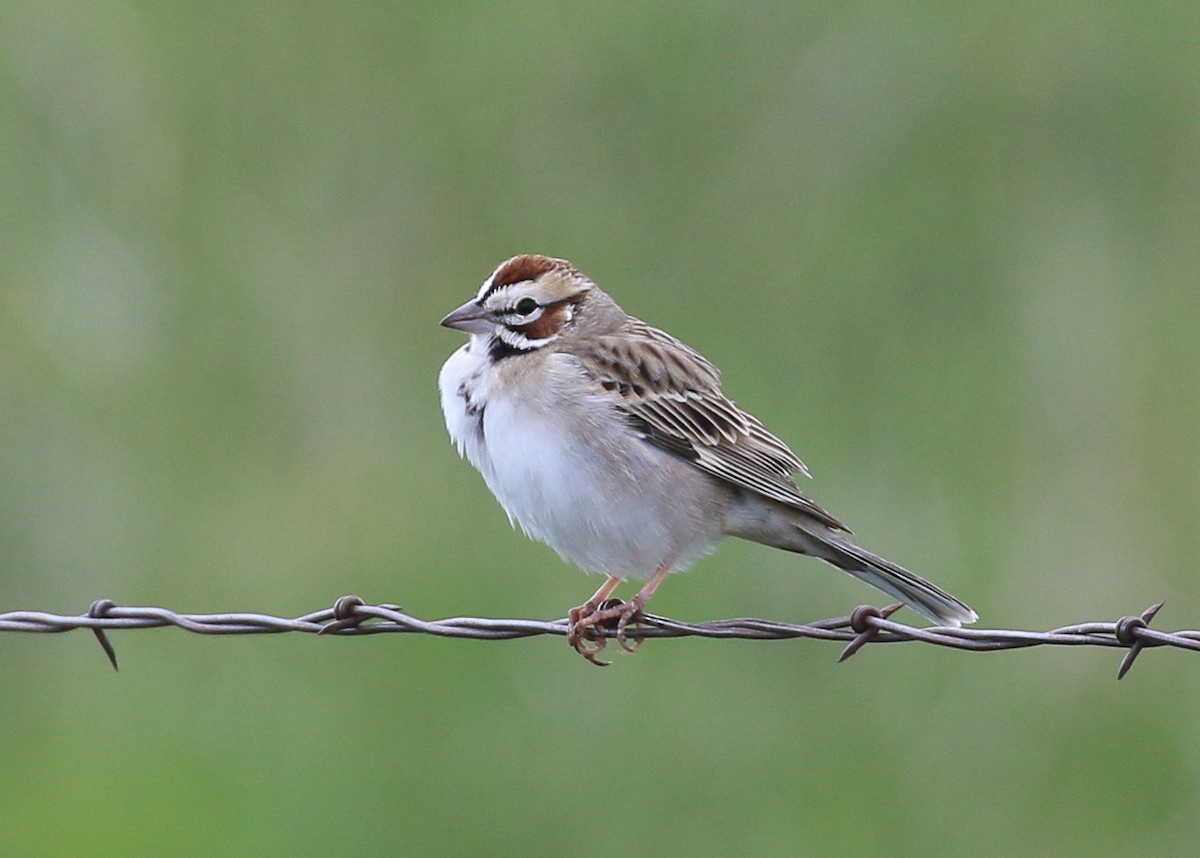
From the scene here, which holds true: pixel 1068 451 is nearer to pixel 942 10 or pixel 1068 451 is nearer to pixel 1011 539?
pixel 1011 539

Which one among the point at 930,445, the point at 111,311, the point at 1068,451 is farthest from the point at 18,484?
the point at 1068,451

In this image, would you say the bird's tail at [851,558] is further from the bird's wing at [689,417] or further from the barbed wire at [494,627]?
the barbed wire at [494,627]

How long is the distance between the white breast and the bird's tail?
0.19 metres

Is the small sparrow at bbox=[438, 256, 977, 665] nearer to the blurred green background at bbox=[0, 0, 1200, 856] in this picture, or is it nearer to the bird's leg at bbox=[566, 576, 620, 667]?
the bird's leg at bbox=[566, 576, 620, 667]

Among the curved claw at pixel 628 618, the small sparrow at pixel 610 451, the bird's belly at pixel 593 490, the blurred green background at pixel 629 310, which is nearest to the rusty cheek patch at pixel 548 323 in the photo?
the small sparrow at pixel 610 451

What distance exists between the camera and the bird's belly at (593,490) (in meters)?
6.12

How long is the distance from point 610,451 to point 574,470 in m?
0.16

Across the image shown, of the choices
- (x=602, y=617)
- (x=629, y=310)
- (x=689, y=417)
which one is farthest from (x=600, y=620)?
(x=629, y=310)

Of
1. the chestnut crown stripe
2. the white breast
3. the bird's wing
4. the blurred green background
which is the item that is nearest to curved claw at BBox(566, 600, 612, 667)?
the white breast

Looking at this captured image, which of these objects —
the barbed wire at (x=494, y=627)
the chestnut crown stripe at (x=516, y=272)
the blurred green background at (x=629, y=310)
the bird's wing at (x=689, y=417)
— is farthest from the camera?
the blurred green background at (x=629, y=310)

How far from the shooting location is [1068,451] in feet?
29.6

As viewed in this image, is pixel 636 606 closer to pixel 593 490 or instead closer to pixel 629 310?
pixel 593 490

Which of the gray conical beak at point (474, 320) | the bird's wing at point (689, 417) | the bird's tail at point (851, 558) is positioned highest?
the gray conical beak at point (474, 320)

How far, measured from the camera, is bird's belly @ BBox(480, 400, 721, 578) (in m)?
6.12
